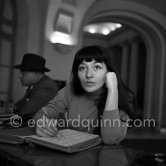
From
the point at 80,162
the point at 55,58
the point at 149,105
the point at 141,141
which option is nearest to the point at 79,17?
the point at 55,58

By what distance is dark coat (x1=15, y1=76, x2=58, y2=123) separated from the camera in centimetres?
219

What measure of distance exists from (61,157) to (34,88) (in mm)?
1759

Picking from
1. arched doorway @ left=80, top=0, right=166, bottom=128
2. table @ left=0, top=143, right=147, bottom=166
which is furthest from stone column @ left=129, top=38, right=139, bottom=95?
table @ left=0, top=143, right=147, bottom=166

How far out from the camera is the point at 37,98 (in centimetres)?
237

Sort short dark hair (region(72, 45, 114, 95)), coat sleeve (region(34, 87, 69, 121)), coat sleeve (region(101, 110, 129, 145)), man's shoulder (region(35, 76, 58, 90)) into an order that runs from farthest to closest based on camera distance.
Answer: man's shoulder (region(35, 76, 58, 90)) < coat sleeve (region(34, 87, 69, 121)) < short dark hair (region(72, 45, 114, 95)) < coat sleeve (region(101, 110, 129, 145))

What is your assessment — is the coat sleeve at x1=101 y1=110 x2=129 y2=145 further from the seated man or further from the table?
the seated man

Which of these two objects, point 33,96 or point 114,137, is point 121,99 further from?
point 33,96

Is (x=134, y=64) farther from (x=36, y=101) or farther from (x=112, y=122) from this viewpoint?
(x=112, y=122)

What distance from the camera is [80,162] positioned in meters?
0.84

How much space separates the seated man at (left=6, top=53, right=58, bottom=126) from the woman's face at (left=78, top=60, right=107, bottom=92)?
3.26 ft

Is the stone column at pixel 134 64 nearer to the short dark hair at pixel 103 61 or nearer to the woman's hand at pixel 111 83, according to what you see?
the short dark hair at pixel 103 61

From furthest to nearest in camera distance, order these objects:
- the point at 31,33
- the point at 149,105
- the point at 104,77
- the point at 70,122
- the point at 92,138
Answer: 1. the point at 149,105
2. the point at 31,33
3. the point at 70,122
4. the point at 104,77
5. the point at 92,138

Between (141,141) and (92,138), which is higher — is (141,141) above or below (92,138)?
below

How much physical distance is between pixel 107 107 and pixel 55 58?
4013 millimetres
